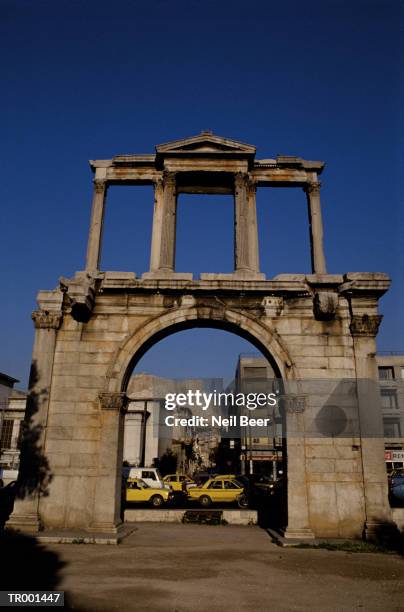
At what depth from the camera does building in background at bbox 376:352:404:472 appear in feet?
152

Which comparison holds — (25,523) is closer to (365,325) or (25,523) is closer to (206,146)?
(365,325)

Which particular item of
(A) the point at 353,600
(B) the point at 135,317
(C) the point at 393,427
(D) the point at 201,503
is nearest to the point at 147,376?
(C) the point at 393,427

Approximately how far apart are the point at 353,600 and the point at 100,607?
4091 mm

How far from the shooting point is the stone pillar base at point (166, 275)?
47.1 feet

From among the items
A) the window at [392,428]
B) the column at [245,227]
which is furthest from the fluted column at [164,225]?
the window at [392,428]

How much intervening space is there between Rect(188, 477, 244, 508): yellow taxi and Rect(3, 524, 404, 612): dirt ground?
1116cm

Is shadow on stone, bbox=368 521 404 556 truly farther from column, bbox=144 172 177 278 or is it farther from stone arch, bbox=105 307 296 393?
column, bbox=144 172 177 278

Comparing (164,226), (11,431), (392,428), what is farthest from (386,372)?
(164,226)

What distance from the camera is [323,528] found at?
12.5m

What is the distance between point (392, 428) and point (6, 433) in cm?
3859

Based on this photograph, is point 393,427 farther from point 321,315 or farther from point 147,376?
point 321,315

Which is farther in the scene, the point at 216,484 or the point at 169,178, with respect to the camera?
the point at 216,484

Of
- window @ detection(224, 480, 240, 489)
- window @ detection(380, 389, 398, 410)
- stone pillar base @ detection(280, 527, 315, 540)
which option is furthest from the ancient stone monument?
window @ detection(380, 389, 398, 410)

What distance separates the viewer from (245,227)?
15.4 metres
